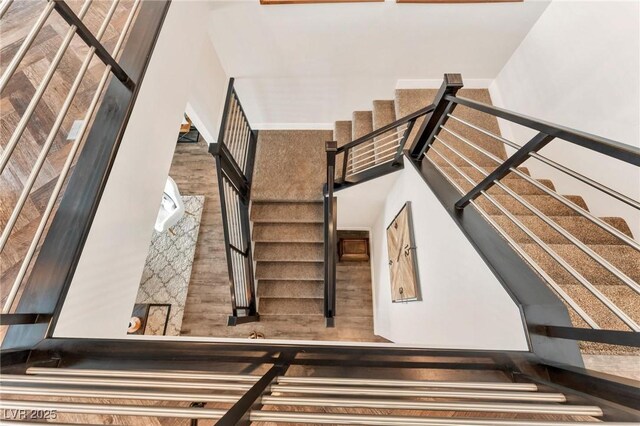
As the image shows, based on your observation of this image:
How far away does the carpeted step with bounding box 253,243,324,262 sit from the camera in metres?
3.47

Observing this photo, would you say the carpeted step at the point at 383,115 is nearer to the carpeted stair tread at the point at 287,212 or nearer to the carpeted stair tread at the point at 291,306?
the carpeted stair tread at the point at 287,212

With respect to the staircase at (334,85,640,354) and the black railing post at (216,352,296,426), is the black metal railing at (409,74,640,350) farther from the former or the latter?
the black railing post at (216,352,296,426)

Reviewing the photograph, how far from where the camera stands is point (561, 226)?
5.64 feet

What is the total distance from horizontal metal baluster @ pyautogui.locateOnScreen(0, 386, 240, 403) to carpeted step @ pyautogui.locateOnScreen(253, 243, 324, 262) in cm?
283

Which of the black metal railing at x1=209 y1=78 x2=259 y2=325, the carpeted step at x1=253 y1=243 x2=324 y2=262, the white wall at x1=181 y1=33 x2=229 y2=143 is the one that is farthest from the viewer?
the carpeted step at x1=253 y1=243 x2=324 y2=262

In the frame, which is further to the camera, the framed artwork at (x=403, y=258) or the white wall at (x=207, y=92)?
the white wall at (x=207, y=92)

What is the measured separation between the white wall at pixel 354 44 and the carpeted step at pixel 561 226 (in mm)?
2206

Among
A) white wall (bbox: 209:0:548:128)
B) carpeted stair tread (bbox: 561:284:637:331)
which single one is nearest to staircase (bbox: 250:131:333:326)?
white wall (bbox: 209:0:548:128)

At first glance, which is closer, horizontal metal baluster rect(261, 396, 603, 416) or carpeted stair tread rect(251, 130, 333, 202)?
horizontal metal baluster rect(261, 396, 603, 416)

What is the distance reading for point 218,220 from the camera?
12.8 ft

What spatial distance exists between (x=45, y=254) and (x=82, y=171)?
1.20 feet

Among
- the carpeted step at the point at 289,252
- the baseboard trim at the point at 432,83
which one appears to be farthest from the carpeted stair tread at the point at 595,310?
the baseboard trim at the point at 432,83

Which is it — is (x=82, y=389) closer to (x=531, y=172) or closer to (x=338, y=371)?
(x=338, y=371)

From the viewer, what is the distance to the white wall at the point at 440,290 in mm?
1237
